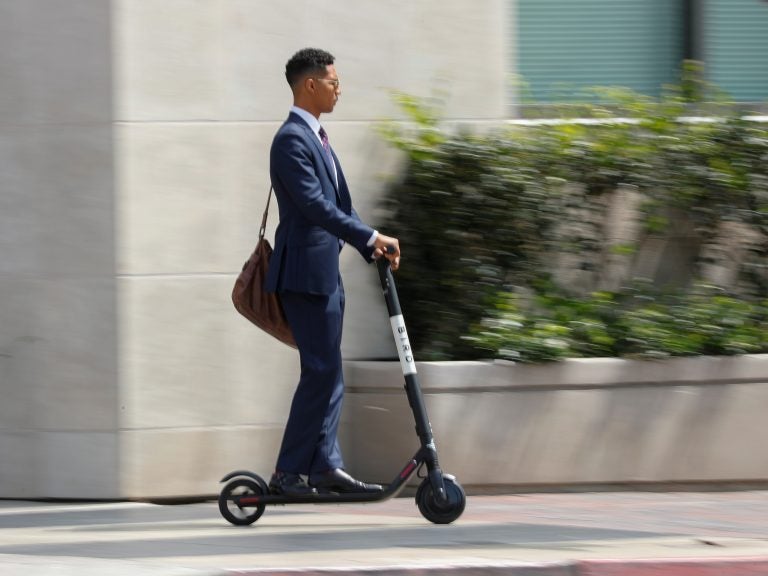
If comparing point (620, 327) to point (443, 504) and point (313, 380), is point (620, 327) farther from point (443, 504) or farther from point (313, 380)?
point (313, 380)

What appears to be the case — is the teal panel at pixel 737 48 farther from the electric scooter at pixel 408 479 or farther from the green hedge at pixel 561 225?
the electric scooter at pixel 408 479

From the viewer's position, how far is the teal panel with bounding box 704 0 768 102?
845 centimetres

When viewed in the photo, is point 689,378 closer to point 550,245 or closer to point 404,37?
point 550,245

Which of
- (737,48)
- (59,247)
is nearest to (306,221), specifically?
(59,247)

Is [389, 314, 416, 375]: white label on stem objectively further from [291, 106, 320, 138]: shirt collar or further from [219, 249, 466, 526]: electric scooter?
[291, 106, 320, 138]: shirt collar

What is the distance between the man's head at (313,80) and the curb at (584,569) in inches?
82.6

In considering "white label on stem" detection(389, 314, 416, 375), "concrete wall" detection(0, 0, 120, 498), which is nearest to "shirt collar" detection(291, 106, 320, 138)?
"white label on stem" detection(389, 314, 416, 375)

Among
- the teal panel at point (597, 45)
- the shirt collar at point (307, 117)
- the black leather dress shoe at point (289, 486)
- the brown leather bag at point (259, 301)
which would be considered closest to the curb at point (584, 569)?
the black leather dress shoe at point (289, 486)

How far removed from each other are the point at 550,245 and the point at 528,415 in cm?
99

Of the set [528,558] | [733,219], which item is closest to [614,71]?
[733,219]

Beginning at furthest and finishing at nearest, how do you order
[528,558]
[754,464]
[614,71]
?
1. [614,71]
2. [754,464]
3. [528,558]

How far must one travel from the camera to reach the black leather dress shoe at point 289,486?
18.3 feet

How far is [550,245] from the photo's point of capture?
7145 mm

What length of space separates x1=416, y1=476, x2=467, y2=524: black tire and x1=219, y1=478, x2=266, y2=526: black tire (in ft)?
2.30
